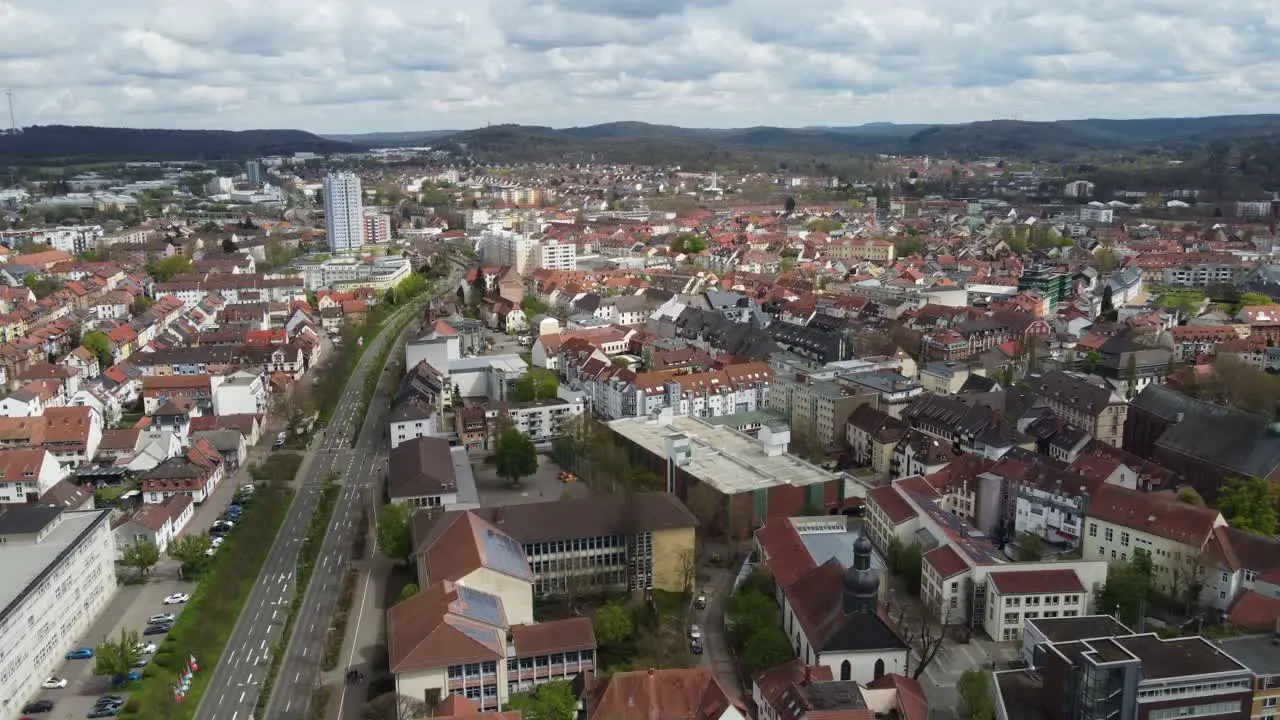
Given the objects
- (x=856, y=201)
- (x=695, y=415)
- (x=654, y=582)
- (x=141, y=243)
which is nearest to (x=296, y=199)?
(x=141, y=243)

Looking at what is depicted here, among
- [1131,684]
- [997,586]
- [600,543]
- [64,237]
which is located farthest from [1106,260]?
[64,237]

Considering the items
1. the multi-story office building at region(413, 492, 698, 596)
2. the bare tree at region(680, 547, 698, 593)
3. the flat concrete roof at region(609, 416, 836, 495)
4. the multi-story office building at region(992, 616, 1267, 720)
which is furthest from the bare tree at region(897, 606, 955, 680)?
the flat concrete roof at region(609, 416, 836, 495)

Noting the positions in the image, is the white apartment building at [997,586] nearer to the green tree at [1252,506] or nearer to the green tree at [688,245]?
the green tree at [1252,506]

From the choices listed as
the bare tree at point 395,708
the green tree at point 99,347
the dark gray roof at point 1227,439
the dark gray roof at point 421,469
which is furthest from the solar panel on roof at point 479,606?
the green tree at point 99,347

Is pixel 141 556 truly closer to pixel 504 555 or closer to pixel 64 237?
pixel 504 555

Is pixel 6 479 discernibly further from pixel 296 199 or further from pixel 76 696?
pixel 296 199

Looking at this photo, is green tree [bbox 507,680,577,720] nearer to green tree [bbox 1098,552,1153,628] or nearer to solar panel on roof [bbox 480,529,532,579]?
solar panel on roof [bbox 480,529,532,579]
